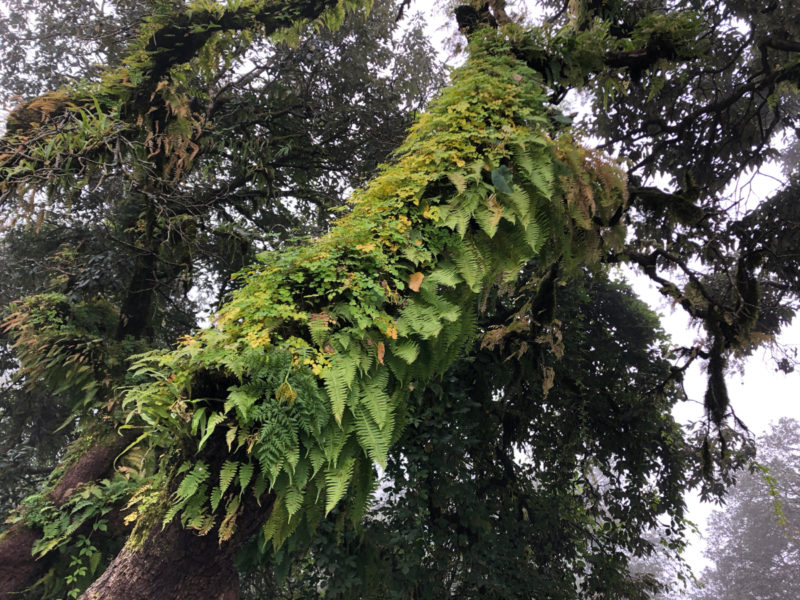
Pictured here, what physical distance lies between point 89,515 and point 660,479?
24.2 ft

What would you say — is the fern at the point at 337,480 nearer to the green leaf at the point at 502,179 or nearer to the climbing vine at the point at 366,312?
the climbing vine at the point at 366,312

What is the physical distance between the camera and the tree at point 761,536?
23.9m

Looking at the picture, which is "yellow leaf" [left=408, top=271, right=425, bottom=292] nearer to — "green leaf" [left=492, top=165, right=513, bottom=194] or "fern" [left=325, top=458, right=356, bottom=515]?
"green leaf" [left=492, top=165, right=513, bottom=194]

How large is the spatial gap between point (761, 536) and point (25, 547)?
33.7 m

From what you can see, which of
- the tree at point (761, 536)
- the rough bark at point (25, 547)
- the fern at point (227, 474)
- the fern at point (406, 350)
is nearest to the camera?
the fern at point (227, 474)

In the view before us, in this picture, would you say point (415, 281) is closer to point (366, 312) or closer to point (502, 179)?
point (366, 312)

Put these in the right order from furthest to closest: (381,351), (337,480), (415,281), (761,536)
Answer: (761,536), (415,281), (381,351), (337,480)

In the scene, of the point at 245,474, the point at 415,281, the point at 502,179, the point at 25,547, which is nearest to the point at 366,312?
the point at 415,281

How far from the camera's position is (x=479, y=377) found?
586 centimetres

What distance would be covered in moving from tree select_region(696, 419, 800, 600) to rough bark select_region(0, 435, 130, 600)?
26796 mm

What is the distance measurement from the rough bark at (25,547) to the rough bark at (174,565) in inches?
145

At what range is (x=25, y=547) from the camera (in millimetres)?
4781

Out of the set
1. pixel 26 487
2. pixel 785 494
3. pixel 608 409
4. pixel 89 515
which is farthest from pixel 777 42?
pixel 785 494

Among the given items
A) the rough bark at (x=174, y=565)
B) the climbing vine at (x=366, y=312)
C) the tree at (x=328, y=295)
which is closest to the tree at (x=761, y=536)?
the tree at (x=328, y=295)
